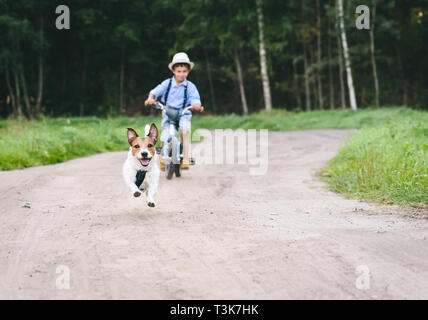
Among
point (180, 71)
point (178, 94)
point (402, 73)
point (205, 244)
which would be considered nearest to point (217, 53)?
point (402, 73)

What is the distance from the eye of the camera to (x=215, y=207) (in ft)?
21.9

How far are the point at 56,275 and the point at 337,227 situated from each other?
3015 millimetres

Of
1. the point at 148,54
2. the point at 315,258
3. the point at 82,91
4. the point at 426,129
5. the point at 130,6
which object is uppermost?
the point at 130,6

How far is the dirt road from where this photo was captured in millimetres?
3578

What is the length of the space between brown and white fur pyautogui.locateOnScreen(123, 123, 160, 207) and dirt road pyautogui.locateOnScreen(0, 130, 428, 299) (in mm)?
312

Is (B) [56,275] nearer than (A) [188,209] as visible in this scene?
Yes

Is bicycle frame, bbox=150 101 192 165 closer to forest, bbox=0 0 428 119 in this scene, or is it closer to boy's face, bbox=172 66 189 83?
boy's face, bbox=172 66 189 83

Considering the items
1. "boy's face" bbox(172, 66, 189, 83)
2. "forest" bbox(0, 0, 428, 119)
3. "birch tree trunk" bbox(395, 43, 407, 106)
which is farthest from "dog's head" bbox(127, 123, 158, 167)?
"birch tree trunk" bbox(395, 43, 407, 106)

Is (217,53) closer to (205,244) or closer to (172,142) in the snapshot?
(172,142)

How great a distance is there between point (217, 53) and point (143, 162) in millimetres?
36210

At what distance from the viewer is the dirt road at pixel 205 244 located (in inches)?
141

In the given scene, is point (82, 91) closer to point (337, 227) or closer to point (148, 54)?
point (148, 54)

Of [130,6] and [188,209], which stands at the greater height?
[130,6]

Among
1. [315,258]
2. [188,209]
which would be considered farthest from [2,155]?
[315,258]
